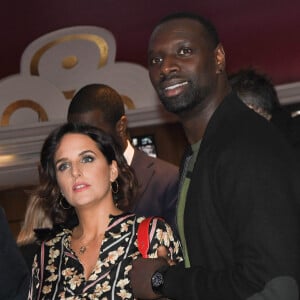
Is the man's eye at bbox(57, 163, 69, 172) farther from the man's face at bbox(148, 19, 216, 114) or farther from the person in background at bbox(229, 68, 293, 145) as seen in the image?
→ the person in background at bbox(229, 68, 293, 145)

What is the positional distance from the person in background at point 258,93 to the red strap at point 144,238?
0.73 meters

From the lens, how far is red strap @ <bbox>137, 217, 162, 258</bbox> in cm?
223

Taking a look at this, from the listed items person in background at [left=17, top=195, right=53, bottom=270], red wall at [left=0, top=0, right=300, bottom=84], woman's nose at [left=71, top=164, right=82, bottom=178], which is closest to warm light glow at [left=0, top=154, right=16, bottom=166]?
red wall at [left=0, top=0, right=300, bottom=84]

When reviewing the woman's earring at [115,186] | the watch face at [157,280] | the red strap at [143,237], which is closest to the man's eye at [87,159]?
the woman's earring at [115,186]

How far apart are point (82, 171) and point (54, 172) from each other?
0.69 ft

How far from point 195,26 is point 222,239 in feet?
2.18

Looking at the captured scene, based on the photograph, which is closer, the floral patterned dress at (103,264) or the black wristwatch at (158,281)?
the black wristwatch at (158,281)

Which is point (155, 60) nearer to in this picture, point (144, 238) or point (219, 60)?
point (219, 60)

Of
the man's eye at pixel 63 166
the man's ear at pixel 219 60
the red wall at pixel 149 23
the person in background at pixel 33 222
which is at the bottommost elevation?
the person in background at pixel 33 222

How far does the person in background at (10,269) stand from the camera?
2.41 m

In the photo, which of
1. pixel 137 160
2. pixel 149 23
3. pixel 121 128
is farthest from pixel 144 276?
pixel 149 23

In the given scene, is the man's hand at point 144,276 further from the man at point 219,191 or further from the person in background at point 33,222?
the person in background at point 33,222

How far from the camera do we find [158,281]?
1837mm

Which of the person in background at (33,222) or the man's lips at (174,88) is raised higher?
the man's lips at (174,88)
